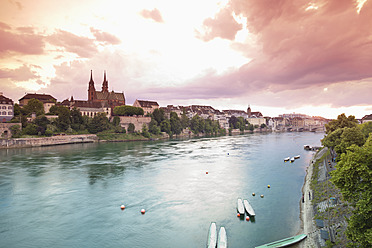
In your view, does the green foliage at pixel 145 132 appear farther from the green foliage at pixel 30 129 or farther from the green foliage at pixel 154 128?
the green foliage at pixel 30 129

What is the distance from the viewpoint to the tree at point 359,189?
30.6 ft

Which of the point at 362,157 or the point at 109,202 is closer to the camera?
the point at 362,157

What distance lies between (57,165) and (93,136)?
40.5 m

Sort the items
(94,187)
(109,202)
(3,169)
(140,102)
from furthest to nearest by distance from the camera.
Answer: (140,102) < (3,169) < (94,187) < (109,202)

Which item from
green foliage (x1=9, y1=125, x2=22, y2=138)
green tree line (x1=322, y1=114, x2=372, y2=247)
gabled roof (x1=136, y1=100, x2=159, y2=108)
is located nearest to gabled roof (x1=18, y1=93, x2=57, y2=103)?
green foliage (x1=9, y1=125, x2=22, y2=138)

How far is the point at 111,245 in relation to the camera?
1466cm

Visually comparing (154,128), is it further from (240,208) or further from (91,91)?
(240,208)

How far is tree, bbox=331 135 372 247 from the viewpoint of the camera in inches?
367

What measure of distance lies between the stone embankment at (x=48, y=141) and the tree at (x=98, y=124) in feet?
10.7

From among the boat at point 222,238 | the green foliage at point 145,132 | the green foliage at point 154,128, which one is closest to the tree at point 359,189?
the boat at point 222,238

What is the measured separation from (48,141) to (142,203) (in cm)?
5580

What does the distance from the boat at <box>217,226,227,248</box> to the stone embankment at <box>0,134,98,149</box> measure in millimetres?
61922

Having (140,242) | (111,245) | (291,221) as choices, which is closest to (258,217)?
(291,221)

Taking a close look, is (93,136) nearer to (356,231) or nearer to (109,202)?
(109,202)
